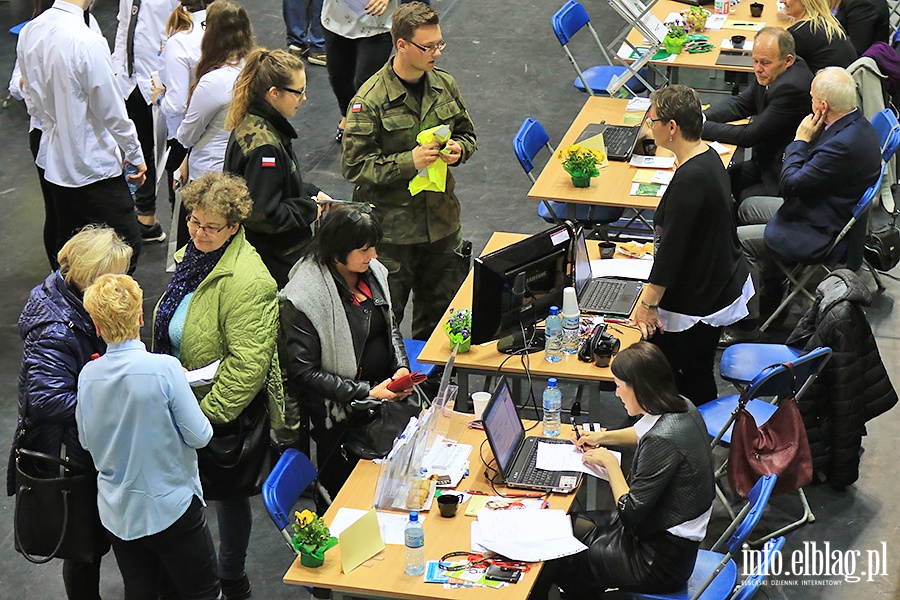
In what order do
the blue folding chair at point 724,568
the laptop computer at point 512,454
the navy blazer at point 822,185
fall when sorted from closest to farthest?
1. the blue folding chair at point 724,568
2. the laptop computer at point 512,454
3. the navy blazer at point 822,185

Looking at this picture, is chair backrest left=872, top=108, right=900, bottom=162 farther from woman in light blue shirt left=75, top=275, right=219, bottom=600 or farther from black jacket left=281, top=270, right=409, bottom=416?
woman in light blue shirt left=75, top=275, right=219, bottom=600

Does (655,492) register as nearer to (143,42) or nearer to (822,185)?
(822,185)

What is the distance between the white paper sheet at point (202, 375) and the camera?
183 inches

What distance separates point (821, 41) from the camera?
7508mm

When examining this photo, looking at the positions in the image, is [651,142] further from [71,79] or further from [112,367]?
[112,367]

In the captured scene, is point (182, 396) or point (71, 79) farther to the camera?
point (71, 79)

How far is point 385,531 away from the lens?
14.4 feet

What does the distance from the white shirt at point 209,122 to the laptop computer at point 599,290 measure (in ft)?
6.14

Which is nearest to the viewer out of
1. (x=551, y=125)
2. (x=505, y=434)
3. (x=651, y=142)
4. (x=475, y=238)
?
(x=505, y=434)

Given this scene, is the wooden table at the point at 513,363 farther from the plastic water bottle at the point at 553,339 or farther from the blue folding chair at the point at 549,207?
the blue folding chair at the point at 549,207

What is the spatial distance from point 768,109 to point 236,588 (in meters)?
4.18

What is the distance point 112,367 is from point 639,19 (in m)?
5.41

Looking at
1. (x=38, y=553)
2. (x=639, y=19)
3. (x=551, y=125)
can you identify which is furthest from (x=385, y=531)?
(x=551, y=125)

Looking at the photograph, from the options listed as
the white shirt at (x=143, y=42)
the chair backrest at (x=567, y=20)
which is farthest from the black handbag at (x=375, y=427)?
the chair backrest at (x=567, y=20)
